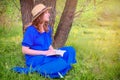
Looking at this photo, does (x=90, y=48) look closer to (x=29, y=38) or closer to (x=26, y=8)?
(x=26, y=8)

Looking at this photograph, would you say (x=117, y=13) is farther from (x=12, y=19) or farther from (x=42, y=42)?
(x=42, y=42)

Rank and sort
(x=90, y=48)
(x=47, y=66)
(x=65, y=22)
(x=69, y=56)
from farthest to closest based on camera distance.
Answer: (x=90, y=48), (x=65, y=22), (x=69, y=56), (x=47, y=66)

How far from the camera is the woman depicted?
5227 millimetres

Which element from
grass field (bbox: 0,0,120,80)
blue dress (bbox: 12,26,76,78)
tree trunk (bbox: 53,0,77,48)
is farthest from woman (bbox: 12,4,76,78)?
tree trunk (bbox: 53,0,77,48)

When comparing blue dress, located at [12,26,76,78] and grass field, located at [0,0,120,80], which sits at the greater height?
blue dress, located at [12,26,76,78]

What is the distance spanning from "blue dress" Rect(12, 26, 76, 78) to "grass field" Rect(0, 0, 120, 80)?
0.13 m

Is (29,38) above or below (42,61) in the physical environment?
above

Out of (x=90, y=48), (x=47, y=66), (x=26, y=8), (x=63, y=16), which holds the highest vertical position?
(x=26, y=8)

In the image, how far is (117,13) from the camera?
42.1ft

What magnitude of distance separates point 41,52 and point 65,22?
2.00 metres

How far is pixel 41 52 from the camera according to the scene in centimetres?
540

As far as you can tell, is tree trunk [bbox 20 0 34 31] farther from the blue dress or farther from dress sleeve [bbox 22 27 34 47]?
dress sleeve [bbox 22 27 34 47]


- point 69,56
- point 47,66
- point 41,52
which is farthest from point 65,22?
point 47,66

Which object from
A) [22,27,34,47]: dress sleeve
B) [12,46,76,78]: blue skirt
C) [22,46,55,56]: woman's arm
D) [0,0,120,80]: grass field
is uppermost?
[22,27,34,47]: dress sleeve
